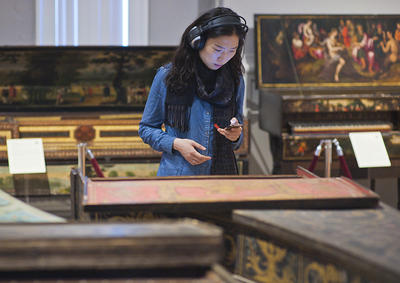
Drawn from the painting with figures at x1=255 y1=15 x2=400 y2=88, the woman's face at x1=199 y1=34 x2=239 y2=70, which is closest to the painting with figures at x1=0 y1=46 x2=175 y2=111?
the painting with figures at x1=255 y1=15 x2=400 y2=88

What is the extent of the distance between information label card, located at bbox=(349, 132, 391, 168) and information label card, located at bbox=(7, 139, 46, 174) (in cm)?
245

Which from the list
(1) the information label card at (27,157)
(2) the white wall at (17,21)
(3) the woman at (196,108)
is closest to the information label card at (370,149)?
(3) the woman at (196,108)

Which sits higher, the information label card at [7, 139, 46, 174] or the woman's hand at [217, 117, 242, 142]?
the woman's hand at [217, 117, 242, 142]

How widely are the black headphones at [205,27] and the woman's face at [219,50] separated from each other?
0.12ft

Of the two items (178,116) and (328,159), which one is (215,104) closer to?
(178,116)

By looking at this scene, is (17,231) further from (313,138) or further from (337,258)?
(313,138)

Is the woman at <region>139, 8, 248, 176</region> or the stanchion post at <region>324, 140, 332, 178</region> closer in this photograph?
the woman at <region>139, 8, 248, 176</region>

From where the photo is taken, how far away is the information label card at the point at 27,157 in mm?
5082

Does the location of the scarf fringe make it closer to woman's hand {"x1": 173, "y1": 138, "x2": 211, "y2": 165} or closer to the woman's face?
woman's hand {"x1": 173, "y1": 138, "x2": 211, "y2": 165}

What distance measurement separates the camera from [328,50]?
6965 millimetres

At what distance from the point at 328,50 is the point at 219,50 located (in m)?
4.06

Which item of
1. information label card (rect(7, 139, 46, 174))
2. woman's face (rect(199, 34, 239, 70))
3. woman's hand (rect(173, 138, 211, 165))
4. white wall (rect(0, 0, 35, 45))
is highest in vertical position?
white wall (rect(0, 0, 35, 45))

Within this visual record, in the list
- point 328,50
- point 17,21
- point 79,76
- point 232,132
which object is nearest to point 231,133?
point 232,132

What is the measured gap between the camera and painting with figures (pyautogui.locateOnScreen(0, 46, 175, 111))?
648 centimetres
